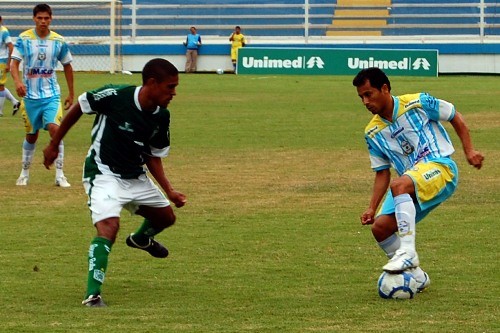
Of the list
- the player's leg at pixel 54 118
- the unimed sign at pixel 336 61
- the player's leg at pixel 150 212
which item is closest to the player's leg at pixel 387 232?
the player's leg at pixel 150 212

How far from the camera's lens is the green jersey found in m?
7.94

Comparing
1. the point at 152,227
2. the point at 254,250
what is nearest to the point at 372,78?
the point at 152,227

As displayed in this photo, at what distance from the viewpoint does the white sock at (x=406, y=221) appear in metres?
7.80

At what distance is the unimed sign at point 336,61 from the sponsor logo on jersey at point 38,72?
26.6m

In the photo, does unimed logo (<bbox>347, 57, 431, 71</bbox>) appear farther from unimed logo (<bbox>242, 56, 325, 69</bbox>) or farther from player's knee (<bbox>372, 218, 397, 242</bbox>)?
player's knee (<bbox>372, 218, 397, 242</bbox>)

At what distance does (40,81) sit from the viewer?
48.2 feet

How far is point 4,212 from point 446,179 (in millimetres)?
6011

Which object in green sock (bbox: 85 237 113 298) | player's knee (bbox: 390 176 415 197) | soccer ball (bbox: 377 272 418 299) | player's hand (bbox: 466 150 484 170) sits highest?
player's hand (bbox: 466 150 484 170)

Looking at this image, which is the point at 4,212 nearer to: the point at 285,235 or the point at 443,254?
the point at 285,235

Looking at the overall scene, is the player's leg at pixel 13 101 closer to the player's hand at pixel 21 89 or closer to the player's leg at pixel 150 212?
the player's hand at pixel 21 89

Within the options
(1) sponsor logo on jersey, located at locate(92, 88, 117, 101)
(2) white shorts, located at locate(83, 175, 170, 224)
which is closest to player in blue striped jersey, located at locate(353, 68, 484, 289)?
(2) white shorts, located at locate(83, 175, 170, 224)

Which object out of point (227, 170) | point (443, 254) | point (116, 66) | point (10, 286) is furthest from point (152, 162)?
point (116, 66)

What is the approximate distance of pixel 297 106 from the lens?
27.1 meters

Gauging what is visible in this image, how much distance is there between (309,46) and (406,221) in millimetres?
38078
